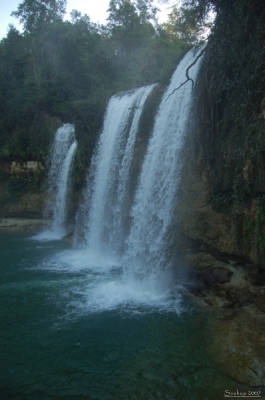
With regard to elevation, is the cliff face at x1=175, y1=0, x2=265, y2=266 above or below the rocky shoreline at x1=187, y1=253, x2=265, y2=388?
above

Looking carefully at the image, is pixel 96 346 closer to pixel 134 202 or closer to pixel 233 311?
pixel 233 311

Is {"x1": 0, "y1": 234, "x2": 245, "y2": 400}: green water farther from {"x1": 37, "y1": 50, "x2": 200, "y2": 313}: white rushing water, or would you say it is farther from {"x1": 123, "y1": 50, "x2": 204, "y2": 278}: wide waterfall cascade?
{"x1": 123, "y1": 50, "x2": 204, "y2": 278}: wide waterfall cascade

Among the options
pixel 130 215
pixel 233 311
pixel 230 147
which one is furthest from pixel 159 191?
pixel 233 311

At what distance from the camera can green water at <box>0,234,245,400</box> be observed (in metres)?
5.06

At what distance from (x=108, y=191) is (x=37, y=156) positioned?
659 cm

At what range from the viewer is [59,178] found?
1652 cm

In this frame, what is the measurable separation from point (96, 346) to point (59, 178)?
1153cm

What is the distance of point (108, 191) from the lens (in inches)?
510

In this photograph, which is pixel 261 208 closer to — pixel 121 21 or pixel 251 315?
pixel 251 315

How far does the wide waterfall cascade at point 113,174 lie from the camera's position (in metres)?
12.1

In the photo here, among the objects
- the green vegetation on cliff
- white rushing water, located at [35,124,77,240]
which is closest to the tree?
the green vegetation on cliff

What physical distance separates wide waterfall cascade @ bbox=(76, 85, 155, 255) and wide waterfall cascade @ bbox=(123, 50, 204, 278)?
4.63ft

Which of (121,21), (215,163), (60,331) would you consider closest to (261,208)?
(215,163)

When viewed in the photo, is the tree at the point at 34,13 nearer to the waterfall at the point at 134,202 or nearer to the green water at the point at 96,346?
the waterfall at the point at 134,202
